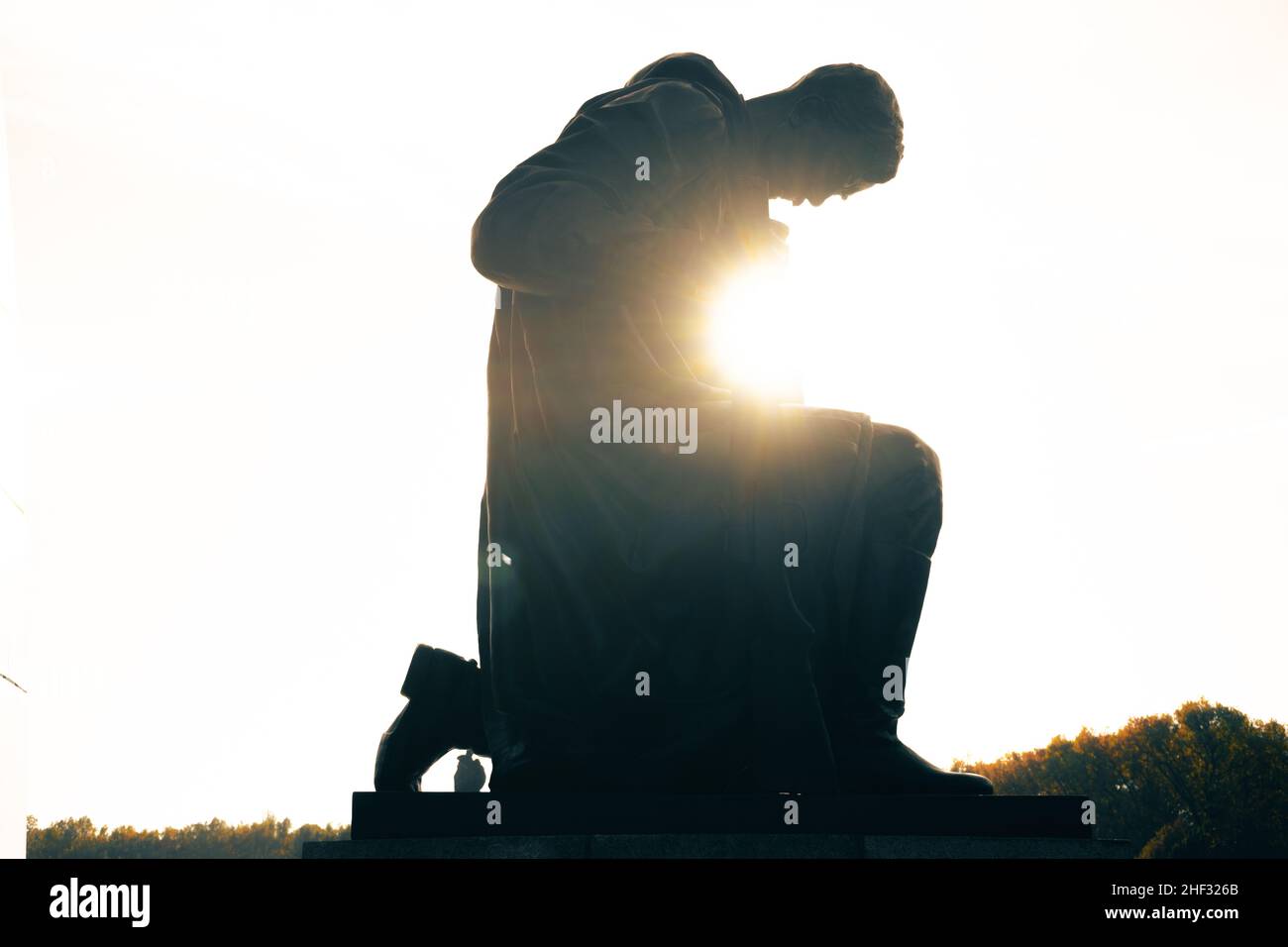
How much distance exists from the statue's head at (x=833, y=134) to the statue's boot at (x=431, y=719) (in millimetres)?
2709

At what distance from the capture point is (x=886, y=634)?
5789mm

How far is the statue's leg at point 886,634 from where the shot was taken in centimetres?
562

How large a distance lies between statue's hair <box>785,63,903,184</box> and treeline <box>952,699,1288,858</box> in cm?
3801

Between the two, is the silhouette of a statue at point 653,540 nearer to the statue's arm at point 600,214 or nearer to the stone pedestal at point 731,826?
the statue's arm at point 600,214

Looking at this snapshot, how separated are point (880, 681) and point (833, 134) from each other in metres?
2.59

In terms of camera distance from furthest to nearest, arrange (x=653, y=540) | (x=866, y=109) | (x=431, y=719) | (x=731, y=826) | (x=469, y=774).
Answer: (x=469, y=774) < (x=866, y=109) < (x=431, y=719) < (x=653, y=540) < (x=731, y=826)

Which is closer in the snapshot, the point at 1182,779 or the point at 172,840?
the point at 1182,779

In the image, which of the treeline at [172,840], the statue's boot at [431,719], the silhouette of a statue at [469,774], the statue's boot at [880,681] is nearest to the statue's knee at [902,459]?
the statue's boot at [880,681]

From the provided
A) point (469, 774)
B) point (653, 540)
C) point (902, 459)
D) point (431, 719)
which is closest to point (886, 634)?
point (902, 459)

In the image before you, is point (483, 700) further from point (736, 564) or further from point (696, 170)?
point (696, 170)

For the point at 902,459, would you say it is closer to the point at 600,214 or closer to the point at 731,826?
the point at 600,214

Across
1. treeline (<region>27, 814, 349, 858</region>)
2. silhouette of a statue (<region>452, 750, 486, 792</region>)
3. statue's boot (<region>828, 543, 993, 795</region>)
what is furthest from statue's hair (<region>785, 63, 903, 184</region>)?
treeline (<region>27, 814, 349, 858</region>)
